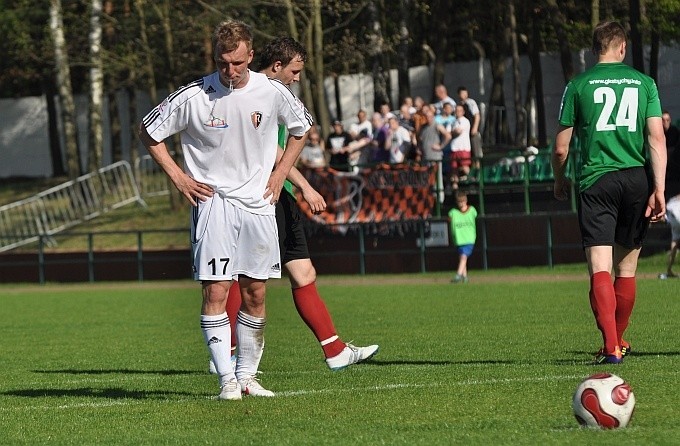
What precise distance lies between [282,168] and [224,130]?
51 centimetres

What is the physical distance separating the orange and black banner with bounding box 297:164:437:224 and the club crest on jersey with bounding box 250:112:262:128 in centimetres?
1876

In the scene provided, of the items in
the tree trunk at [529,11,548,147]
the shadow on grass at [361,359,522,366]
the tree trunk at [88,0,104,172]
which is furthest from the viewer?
the tree trunk at [88,0,104,172]

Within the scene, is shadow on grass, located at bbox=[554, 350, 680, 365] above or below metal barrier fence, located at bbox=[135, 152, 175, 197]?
below

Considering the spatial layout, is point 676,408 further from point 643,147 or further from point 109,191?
point 109,191

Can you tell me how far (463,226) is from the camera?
25.1 m

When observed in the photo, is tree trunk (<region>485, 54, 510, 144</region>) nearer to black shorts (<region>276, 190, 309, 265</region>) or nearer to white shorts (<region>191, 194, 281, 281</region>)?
black shorts (<region>276, 190, 309, 265</region>)

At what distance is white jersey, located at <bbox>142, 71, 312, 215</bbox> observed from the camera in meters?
8.47

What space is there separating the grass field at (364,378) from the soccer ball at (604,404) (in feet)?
0.23

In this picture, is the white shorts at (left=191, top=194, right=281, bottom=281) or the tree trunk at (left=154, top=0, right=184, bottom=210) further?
the tree trunk at (left=154, top=0, right=184, bottom=210)

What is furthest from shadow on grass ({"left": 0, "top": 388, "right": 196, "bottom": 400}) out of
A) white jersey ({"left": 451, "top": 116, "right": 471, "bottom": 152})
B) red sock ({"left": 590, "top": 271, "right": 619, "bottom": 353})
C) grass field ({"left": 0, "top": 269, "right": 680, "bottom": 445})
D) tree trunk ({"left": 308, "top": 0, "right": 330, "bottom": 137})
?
tree trunk ({"left": 308, "top": 0, "right": 330, "bottom": 137})

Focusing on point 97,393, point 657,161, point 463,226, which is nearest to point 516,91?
point 463,226

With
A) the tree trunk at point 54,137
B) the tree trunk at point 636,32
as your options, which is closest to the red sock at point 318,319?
the tree trunk at point 636,32

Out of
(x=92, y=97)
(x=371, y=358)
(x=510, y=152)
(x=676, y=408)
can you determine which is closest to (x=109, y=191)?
(x=92, y=97)

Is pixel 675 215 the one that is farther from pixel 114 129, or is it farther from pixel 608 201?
pixel 114 129
